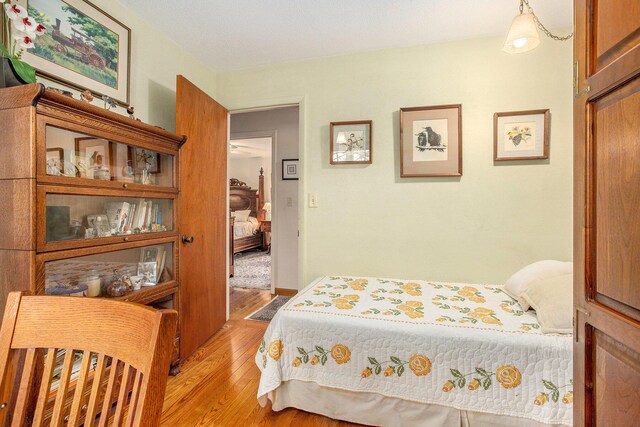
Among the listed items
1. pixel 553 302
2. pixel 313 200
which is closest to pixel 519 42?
pixel 553 302

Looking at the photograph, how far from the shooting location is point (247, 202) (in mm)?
7176

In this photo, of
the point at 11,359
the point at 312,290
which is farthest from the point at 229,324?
the point at 11,359

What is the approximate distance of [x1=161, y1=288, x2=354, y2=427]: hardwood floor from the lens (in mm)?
1638

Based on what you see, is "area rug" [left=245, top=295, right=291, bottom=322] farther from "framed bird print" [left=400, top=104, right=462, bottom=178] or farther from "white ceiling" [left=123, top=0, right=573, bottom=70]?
"white ceiling" [left=123, top=0, right=573, bottom=70]

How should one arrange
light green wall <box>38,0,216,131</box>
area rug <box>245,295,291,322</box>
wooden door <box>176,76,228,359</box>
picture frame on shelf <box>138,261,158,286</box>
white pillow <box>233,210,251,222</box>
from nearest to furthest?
1. picture frame on shelf <box>138,261,158,286</box>
2. light green wall <box>38,0,216,131</box>
3. wooden door <box>176,76,228,359</box>
4. area rug <box>245,295,291,322</box>
5. white pillow <box>233,210,251,222</box>

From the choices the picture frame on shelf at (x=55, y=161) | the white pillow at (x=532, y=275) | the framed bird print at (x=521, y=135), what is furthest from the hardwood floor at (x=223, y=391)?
the framed bird print at (x=521, y=135)

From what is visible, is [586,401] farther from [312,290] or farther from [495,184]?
[495,184]

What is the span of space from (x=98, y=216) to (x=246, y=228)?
4770 mm

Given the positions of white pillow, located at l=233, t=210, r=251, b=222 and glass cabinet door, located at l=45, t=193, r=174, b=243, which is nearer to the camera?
glass cabinet door, located at l=45, t=193, r=174, b=243

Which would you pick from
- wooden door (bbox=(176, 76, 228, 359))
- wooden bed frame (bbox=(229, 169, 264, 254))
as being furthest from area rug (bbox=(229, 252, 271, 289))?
→ wooden door (bbox=(176, 76, 228, 359))

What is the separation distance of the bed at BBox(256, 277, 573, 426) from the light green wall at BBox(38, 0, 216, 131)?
1.76m

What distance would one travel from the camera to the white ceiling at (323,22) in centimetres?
204

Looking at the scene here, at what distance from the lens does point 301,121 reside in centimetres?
281

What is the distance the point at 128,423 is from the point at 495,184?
2.55 m
